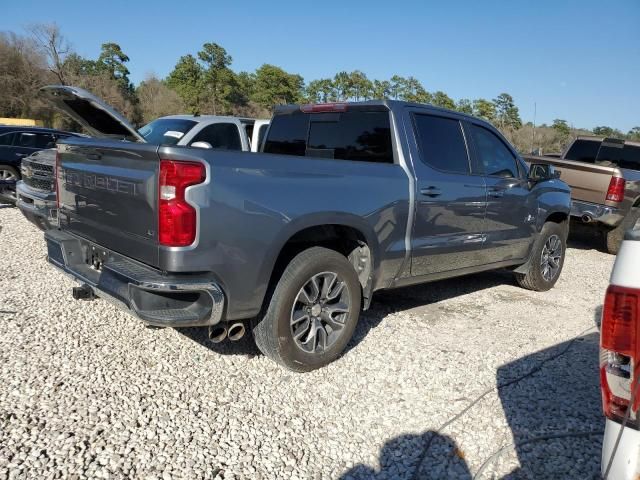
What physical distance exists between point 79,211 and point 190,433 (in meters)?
1.81

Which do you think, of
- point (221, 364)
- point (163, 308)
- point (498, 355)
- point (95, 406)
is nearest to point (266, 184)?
point (163, 308)

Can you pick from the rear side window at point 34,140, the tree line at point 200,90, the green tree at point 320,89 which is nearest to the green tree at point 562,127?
the tree line at point 200,90

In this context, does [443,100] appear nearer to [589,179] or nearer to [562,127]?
[562,127]

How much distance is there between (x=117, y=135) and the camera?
14.2 ft

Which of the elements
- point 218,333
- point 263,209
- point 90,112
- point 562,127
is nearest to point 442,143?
point 263,209

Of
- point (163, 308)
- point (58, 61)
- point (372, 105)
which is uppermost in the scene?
point (58, 61)

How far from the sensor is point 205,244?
2.77 metres

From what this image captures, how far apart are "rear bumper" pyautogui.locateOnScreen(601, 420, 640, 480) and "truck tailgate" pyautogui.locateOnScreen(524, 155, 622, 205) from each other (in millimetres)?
7032

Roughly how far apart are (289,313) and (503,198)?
110 inches

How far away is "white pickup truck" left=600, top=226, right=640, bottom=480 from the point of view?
1529 mm

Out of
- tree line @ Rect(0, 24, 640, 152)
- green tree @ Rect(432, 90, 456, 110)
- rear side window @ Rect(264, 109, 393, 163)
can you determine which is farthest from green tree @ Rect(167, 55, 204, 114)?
rear side window @ Rect(264, 109, 393, 163)

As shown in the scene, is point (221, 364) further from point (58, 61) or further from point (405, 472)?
point (58, 61)

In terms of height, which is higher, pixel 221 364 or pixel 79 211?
pixel 79 211

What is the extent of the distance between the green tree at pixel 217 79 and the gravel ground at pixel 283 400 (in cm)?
6584
